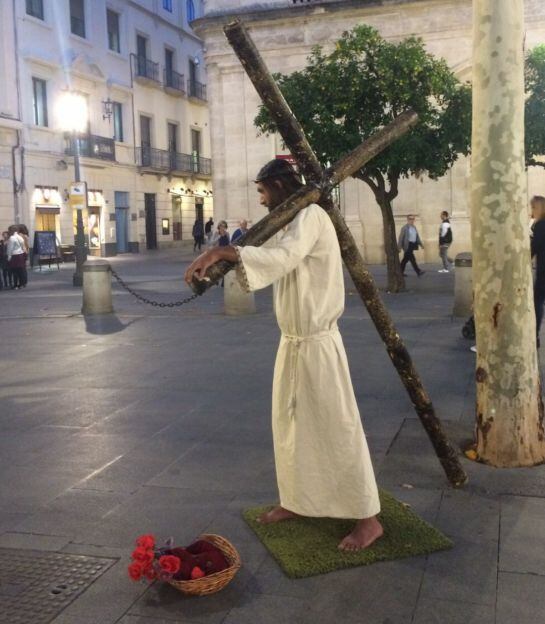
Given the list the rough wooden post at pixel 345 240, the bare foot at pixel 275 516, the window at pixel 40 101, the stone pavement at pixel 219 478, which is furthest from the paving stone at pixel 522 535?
the window at pixel 40 101

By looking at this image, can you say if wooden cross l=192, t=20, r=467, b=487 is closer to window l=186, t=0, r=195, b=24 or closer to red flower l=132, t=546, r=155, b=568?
red flower l=132, t=546, r=155, b=568

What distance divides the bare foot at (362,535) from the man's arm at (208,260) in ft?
4.89

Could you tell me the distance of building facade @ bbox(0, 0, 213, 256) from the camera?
2900 centimetres

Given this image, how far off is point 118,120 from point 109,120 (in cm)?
93

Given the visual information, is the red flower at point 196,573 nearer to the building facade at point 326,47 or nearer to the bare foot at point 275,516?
the bare foot at point 275,516

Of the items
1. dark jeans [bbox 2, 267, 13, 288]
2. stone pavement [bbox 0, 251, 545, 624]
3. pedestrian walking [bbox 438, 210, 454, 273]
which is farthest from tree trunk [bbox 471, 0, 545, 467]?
dark jeans [bbox 2, 267, 13, 288]

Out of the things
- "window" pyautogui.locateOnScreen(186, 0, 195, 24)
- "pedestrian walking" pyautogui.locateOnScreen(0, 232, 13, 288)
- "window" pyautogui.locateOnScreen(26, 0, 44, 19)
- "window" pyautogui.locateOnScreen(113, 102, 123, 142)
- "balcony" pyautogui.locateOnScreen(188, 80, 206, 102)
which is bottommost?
"pedestrian walking" pyautogui.locateOnScreen(0, 232, 13, 288)

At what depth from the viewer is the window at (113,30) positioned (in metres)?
35.5

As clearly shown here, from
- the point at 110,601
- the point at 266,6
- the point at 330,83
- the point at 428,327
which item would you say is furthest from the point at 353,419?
the point at 266,6

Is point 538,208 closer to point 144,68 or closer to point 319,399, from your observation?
point 319,399

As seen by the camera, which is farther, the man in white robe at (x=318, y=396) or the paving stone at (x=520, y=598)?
the man in white robe at (x=318, y=396)

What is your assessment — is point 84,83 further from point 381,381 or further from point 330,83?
point 381,381

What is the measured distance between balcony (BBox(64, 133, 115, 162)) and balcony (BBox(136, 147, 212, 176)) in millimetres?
2674

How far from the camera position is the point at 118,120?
118ft
